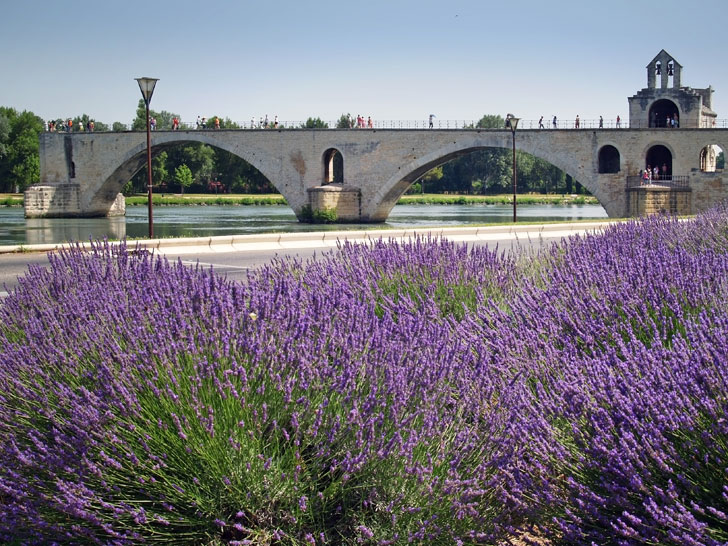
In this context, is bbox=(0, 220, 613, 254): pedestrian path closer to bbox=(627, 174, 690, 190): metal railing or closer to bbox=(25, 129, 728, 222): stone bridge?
bbox=(627, 174, 690, 190): metal railing

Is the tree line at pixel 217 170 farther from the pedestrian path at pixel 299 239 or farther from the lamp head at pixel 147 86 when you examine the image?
the lamp head at pixel 147 86

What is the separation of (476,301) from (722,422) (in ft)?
9.85

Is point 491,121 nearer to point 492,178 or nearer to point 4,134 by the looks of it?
point 492,178

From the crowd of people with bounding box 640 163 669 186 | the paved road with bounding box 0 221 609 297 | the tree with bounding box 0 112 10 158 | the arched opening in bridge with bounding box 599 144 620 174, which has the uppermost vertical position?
the tree with bounding box 0 112 10 158

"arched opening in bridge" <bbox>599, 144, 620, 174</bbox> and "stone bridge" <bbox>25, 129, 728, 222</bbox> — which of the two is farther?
"arched opening in bridge" <bbox>599, 144, 620, 174</bbox>

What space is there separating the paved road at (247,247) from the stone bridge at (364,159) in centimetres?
2476

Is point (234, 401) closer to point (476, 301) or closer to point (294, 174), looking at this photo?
point (476, 301)

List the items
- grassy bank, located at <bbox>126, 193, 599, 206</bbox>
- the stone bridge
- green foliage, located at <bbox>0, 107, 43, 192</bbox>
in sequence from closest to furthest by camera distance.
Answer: the stone bridge, grassy bank, located at <bbox>126, 193, 599, 206</bbox>, green foliage, located at <bbox>0, 107, 43, 192</bbox>

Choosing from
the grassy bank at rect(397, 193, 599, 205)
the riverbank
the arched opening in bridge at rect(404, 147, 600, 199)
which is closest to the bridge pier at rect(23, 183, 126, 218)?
the riverbank

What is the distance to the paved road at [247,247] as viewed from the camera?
556 inches

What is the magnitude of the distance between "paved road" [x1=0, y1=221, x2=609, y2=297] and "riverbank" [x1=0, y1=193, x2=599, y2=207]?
54.7 metres

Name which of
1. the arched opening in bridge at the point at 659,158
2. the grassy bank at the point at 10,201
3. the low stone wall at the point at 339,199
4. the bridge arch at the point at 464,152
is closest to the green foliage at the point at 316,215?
the low stone wall at the point at 339,199

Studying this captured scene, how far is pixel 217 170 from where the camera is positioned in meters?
86.8

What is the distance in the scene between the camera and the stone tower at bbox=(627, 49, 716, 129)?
4812cm
